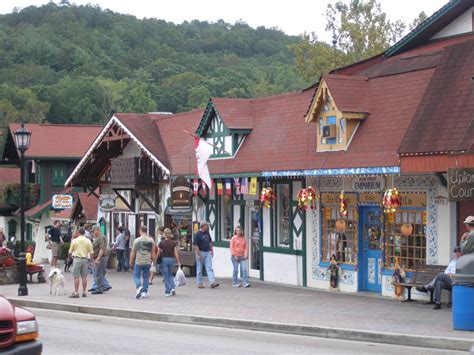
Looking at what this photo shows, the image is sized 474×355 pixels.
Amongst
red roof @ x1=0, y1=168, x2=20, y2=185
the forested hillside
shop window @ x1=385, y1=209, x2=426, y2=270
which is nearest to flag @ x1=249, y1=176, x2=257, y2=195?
shop window @ x1=385, y1=209, x2=426, y2=270

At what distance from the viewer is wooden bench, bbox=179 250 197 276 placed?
27406 mm

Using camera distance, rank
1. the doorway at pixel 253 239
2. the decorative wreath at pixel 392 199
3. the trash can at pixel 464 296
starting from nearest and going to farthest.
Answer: the trash can at pixel 464 296, the decorative wreath at pixel 392 199, the doorway at pixel 253 239

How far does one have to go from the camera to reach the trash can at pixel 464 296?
14453 millimetres

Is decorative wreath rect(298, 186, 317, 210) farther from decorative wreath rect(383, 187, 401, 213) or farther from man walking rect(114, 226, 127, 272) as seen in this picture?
man walking rect(114, 226, 127, 272)

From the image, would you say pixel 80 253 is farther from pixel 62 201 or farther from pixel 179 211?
pixel 62 201

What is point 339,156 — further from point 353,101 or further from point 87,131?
point 87,131

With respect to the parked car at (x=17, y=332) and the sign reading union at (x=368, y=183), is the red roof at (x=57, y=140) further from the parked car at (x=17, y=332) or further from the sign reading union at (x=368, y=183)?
the parked car at (x=17, y=332)

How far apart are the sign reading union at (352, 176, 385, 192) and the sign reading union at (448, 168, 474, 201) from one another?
13.4 ft

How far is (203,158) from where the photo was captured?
25844 millimetres

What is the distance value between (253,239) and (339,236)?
4466 mm

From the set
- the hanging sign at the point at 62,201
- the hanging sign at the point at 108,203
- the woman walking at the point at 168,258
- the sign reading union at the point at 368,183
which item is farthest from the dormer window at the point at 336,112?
the hanging sign at the point at 62,201

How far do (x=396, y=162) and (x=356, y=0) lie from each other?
37701mm

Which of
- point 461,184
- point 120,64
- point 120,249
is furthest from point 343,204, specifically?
point 120,64

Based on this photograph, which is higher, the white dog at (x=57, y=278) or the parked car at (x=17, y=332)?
the parked car at (x=17, y=332)
